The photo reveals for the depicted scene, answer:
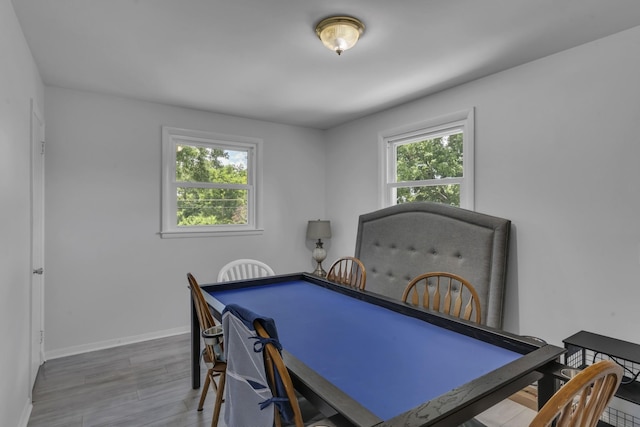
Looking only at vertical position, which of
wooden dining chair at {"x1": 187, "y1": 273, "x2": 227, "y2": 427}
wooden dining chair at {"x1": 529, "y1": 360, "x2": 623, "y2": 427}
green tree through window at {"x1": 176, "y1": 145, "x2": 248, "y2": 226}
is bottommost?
wooden dining chair at {"x1": 187, "y1": 273, "x2": 227, "y2": 427}

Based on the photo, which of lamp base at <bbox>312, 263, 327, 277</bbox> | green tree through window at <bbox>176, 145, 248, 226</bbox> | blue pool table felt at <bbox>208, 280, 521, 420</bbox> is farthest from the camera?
lamp base at <bbox>312, 263, 327, 277</bbox>

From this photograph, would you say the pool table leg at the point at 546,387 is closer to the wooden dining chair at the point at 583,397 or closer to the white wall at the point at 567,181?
the wooden dining chair at the point at 583,397

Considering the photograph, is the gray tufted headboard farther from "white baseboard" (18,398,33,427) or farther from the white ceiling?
"white baseboard" (18,398,33,427)

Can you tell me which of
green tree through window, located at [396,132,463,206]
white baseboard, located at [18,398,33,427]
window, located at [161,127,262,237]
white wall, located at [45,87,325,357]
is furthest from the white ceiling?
white baseboard, located at [18,398,33,427]

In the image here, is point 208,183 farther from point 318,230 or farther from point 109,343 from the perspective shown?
point 109,343

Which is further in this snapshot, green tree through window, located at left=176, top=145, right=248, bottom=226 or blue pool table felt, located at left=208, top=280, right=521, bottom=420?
green tree through window, located at left=176, top=145, right=248, bottom=226

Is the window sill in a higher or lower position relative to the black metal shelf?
higher

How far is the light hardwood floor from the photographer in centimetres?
214

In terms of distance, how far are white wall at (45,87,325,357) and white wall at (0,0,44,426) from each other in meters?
0.84

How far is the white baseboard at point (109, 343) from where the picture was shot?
3.08m

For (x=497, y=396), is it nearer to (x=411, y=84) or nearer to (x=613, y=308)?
(x=613, y=308)

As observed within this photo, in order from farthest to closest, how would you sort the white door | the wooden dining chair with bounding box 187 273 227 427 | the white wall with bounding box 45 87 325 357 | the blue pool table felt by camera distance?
the white wall with bounding box 45 87 325 357, the white door, the wooden dining chair with bounding box 187 273 227 427, the blue pool table felt

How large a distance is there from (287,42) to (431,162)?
6.05ft

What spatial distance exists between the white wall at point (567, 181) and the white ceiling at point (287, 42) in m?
0.21
